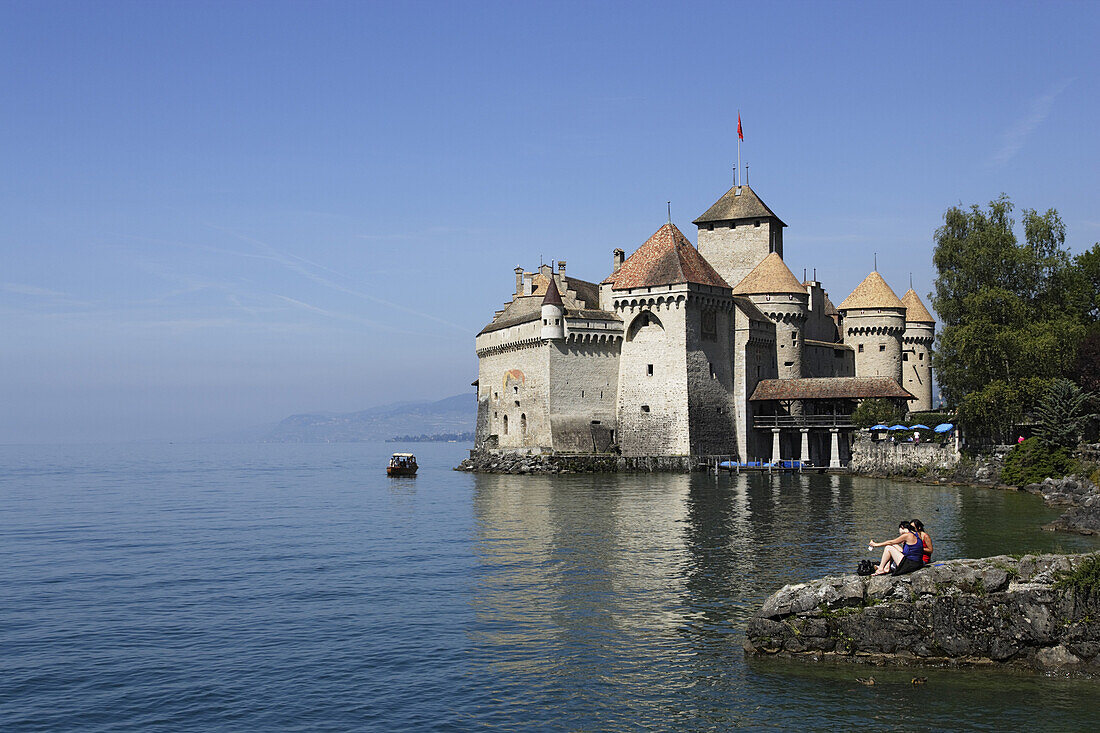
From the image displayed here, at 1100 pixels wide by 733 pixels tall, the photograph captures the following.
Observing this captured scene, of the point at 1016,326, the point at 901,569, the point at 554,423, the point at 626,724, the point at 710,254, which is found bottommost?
the point at 626,724

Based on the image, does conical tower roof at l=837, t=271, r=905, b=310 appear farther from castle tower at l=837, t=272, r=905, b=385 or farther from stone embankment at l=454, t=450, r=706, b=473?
stone embankment at l=454, t=450, r=706, b=473

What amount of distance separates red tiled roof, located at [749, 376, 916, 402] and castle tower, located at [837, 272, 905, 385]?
10.5m

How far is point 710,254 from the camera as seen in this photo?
257 feet

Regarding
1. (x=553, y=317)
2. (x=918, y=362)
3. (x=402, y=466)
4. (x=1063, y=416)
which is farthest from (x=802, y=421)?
(x=402, y=466)

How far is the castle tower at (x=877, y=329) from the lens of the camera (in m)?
76.3

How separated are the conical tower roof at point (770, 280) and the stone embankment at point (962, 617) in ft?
184

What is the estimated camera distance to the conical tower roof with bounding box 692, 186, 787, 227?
252ft

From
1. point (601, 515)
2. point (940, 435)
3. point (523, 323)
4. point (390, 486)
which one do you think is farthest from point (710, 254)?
point (601, 515)

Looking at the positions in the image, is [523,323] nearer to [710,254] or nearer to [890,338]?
[710,254]

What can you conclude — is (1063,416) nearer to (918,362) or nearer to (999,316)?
(999,316)

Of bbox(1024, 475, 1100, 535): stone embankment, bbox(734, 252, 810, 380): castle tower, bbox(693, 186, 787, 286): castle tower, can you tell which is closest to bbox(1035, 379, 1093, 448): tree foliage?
bbox(1024, 475, 1100, 535): stone embankment

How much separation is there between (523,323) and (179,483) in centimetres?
3284

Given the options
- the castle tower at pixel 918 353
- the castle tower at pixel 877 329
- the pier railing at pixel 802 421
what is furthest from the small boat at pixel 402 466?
the castle tower at pixel 918 353

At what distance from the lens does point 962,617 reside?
16500 millimetres
